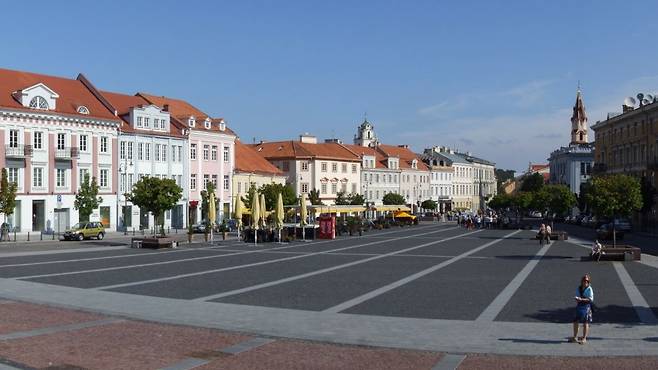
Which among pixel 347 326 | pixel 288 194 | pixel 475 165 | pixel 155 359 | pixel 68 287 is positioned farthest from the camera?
pixel 475 165

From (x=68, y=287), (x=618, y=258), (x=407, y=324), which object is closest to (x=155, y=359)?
(x=407, y=324)

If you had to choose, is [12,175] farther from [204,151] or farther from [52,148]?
[204,151]

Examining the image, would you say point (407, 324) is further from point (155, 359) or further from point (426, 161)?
point (426, 161)

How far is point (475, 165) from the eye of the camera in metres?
146

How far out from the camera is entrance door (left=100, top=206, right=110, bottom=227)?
57312mm

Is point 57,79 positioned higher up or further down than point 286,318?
higher up

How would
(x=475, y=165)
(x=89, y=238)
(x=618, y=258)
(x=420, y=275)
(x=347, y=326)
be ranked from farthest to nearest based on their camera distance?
(x=475, y=165)
(x=89, y=238)
(x=618, y=258)
(x=420, y=275)
(x=347, y=326)

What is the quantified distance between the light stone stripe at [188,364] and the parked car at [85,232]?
37.5m

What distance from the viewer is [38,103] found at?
52.3 m

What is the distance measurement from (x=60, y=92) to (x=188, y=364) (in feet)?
166

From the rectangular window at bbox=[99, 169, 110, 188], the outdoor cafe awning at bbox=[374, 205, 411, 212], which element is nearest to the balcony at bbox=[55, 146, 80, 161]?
the rectangular window at bbox=[99, 169, 110, 188]

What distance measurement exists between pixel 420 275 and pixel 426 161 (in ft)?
346

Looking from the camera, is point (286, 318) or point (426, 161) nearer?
point (286, 318)

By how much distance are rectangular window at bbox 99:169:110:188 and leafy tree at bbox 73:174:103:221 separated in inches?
152
